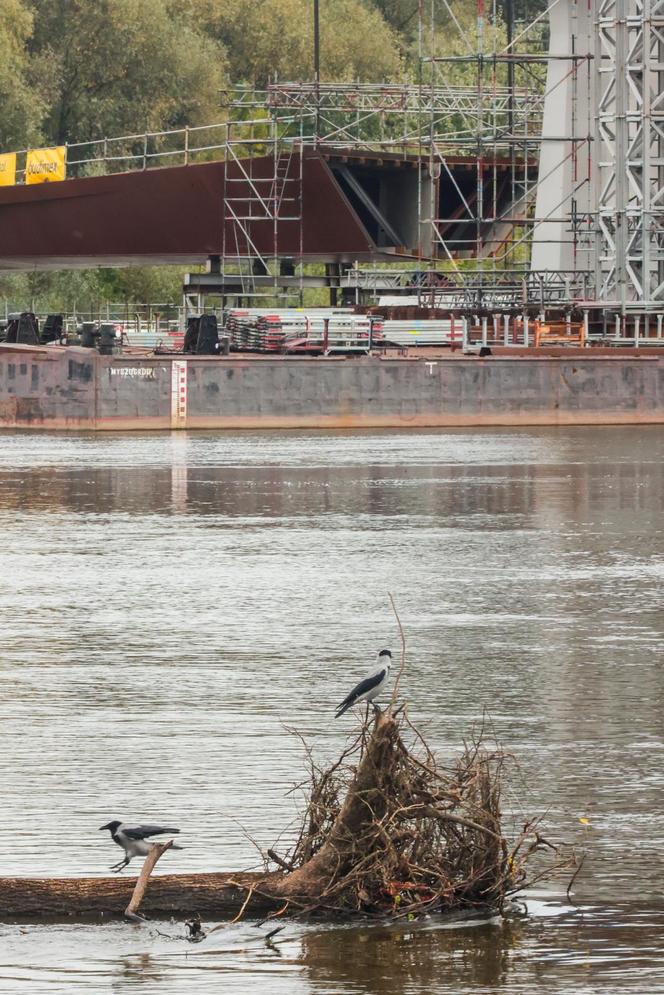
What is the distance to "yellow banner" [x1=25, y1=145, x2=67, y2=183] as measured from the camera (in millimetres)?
79250

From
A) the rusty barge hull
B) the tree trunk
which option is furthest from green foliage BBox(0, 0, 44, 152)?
the tree trunk

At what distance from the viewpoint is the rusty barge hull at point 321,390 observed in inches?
2648

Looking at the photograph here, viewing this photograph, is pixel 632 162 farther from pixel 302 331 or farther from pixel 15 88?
pixel 15 88

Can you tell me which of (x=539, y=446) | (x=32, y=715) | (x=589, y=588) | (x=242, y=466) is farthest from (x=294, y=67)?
(x=32, y=715)

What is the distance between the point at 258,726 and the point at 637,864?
16.8ft

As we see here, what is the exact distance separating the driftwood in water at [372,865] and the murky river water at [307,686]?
6.6 inches

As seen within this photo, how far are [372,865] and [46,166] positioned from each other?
2831 inches

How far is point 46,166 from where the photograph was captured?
8025 centimetres

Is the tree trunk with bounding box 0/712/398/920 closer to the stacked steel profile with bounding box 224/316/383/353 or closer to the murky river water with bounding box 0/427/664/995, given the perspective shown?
the murky river water with bounding box 0/427/664/995

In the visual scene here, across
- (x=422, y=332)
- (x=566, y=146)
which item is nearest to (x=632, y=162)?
(x=566, y=146)

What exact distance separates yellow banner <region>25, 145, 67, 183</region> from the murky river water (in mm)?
36945

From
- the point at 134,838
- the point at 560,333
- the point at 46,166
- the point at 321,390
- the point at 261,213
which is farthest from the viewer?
the point at 46,166

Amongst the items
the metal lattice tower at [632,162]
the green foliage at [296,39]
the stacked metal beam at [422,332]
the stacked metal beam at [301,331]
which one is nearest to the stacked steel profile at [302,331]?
the stacked metal beam at [301,331]

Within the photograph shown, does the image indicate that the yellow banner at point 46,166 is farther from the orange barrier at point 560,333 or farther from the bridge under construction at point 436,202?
the orange barrier at point 560,333
